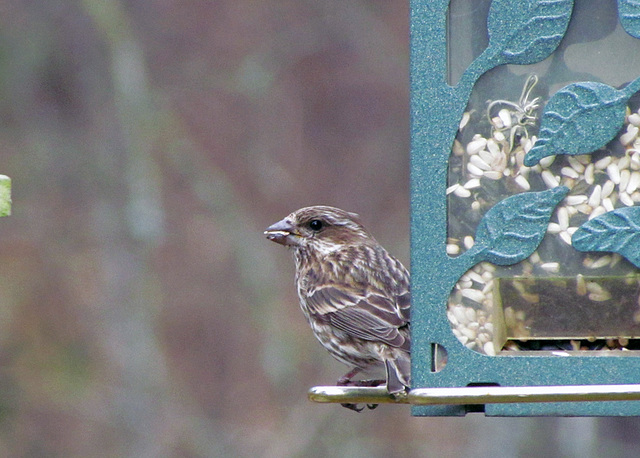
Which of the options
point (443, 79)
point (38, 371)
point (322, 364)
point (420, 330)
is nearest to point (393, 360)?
point (420, 330)

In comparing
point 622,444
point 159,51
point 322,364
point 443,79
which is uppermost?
point 159,51

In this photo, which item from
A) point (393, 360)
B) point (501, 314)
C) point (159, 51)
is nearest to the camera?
point (501, 314)


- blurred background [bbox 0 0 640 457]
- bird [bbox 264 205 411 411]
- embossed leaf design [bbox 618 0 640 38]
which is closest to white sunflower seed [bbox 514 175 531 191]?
embossed leaf design [bbox 618 0 640 38]

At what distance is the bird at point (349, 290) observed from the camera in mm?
6289

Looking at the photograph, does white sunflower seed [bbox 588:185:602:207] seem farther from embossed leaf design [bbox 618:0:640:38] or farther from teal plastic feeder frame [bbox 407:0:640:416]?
embossed leaf design [bbox 618:0:640:38]

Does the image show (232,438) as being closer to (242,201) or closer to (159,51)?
(242,201)

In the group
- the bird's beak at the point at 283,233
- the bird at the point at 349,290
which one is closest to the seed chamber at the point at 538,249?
the bird at the point at 349,290

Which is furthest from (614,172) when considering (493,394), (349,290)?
(349,290)

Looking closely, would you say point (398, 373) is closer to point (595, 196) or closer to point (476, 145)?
point (476, 145)

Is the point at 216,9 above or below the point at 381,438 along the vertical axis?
above

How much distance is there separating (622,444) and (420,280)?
7530 mm

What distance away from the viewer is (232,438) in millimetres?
12383

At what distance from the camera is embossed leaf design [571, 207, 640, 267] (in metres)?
4.96

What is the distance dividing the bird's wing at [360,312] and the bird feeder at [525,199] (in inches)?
38.9
